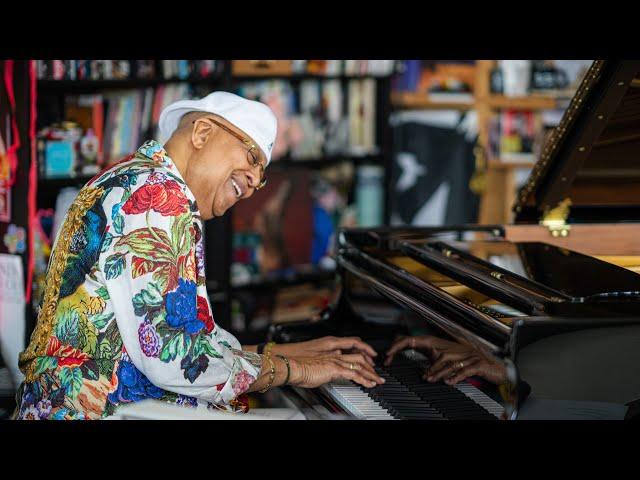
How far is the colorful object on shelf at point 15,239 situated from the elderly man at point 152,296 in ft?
5.70

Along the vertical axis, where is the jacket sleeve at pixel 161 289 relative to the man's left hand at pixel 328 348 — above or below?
above

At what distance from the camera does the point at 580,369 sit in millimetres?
1690

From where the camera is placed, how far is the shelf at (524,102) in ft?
19.6

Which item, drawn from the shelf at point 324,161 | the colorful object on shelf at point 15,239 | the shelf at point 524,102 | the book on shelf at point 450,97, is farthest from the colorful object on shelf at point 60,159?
the shelf at point 524,102

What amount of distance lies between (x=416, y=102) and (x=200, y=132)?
12.7 ft

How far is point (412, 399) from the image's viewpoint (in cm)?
204

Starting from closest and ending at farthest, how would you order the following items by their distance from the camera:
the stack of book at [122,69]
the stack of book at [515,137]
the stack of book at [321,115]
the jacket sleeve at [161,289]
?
1. the jacket sleeve at [161,289]
2. the stack of book at [122,69]
3. the stack of book at [321,115]
4. the stack of book at [515,137]

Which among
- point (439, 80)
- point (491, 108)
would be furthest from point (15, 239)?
point (491, 108)

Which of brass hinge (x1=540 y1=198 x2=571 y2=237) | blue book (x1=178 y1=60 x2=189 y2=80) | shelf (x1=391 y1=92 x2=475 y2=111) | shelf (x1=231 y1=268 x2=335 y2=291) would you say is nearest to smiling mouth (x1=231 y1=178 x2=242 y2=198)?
brass hinge (x1=540 y1=198 x2=571 y2=237)

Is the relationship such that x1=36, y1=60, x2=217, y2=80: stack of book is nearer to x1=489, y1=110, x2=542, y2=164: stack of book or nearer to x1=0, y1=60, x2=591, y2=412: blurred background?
x1=0, y1=60, x2=591, y2=412: blurred background

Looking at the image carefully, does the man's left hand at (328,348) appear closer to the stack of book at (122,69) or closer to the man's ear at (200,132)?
the man's ear at (200,132)
